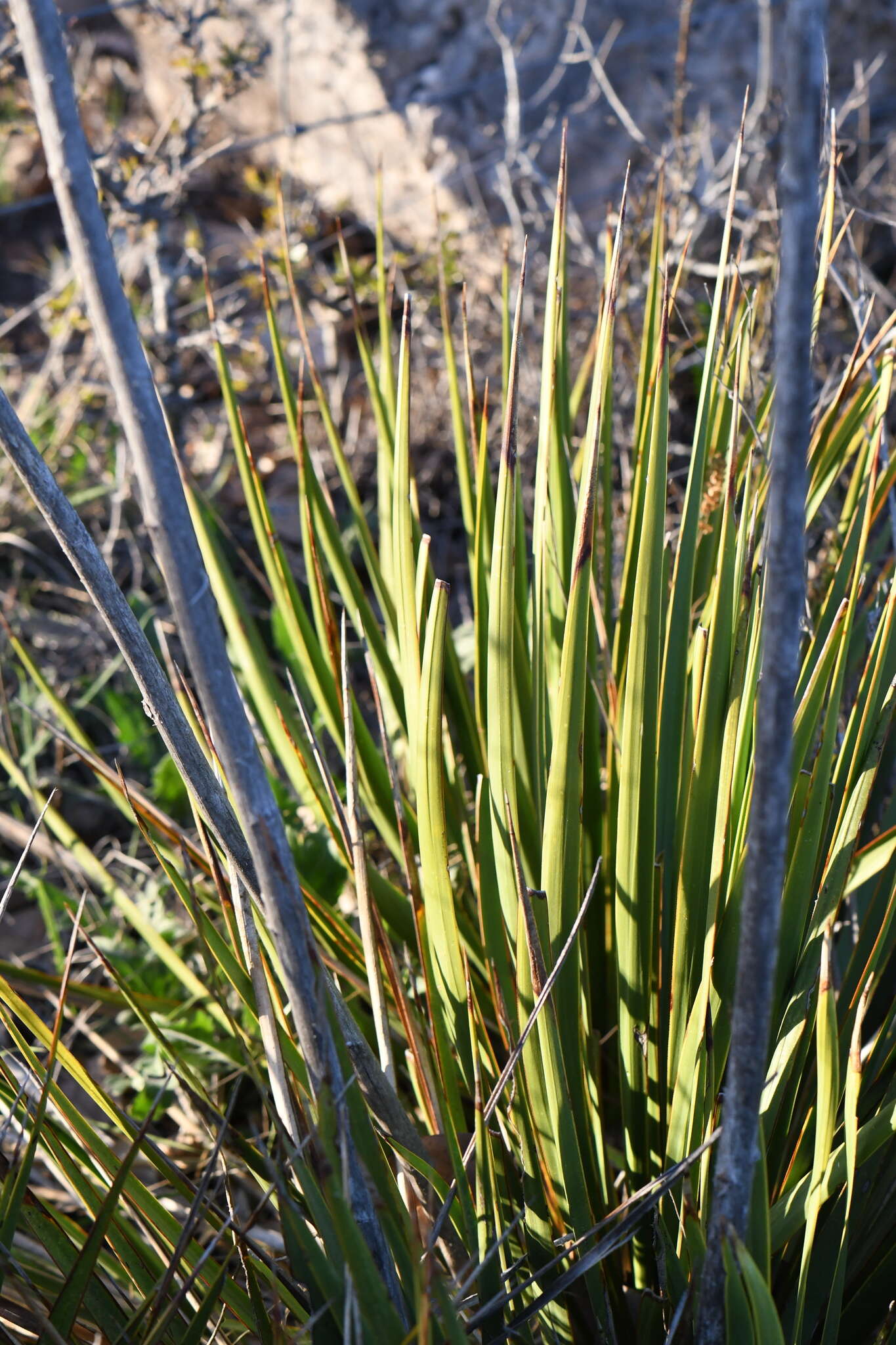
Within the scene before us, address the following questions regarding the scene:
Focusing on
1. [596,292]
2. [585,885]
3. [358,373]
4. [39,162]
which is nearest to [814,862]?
[585,885]

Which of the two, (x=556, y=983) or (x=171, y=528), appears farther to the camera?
(x=556, y=983)

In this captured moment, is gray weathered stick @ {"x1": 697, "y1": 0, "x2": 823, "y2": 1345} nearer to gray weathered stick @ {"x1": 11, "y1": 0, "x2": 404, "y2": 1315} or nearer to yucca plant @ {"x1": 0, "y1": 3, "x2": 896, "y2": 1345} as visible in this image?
yucca plant @ {"x1": 0, "y1": 3, "x2": 896, "y2": 1345}

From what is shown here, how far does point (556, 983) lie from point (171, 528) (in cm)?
Result: 39

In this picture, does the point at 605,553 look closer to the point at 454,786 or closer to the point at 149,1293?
the point at 454,786

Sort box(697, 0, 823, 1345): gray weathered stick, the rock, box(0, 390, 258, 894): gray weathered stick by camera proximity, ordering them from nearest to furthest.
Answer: box(697, 0, 823, 1345): gray weathered stick → box(0, 390, 258, 894): gray weathered stick → the rock

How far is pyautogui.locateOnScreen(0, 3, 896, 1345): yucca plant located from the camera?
49cm

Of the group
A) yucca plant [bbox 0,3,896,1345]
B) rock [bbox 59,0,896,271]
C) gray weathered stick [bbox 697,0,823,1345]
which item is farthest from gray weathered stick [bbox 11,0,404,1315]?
rock [bbox 59,0,896,271]

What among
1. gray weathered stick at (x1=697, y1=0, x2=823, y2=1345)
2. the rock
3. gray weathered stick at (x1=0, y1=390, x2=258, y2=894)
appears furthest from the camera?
the rock

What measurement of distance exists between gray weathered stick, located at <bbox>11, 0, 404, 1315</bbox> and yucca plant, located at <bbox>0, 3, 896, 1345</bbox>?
0.01m

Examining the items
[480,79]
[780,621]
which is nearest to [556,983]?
[780,621]

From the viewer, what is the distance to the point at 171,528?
0.34 metres

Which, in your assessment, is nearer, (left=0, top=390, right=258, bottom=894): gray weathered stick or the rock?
(left=0, top=390, right=258, bottom=894): gray weathered stick

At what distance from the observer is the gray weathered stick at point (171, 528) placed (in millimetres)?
306

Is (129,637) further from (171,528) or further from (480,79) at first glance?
(480,79)
